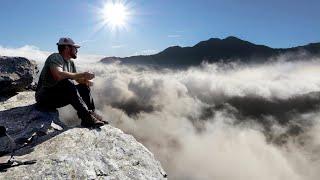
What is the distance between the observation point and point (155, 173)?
1395 centimetres

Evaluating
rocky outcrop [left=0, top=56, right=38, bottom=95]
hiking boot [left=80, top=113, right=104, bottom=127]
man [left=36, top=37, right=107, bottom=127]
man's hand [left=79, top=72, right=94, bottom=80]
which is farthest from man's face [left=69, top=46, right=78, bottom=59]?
rocky outcrop [left=0, top=56, right=38, bottom=95]

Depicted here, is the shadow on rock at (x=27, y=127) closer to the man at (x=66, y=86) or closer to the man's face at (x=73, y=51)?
the man at (x=66, y=86)

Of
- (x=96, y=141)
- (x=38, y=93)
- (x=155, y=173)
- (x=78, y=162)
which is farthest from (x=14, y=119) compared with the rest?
(x=155, y=173)

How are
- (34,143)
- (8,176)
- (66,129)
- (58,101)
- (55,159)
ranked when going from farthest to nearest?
(58,101) → (66,129) → (34,143) → (55,159) → (8,176)

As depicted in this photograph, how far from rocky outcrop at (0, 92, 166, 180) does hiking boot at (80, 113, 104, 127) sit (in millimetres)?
322

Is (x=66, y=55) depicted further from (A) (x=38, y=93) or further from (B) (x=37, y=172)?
(B) (x=37, y=172)

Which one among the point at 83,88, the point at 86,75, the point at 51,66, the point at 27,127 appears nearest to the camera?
the point at 51,66

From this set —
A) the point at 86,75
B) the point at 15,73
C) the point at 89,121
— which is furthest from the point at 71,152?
the point at 15,73

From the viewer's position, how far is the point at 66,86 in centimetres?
1502

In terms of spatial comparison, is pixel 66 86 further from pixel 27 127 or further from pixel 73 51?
pixel 27 127

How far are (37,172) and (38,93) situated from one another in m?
6.02

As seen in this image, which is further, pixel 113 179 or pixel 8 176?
pixel 113 179

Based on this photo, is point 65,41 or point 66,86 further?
point 65,41

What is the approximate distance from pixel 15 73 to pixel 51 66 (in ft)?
19.5
